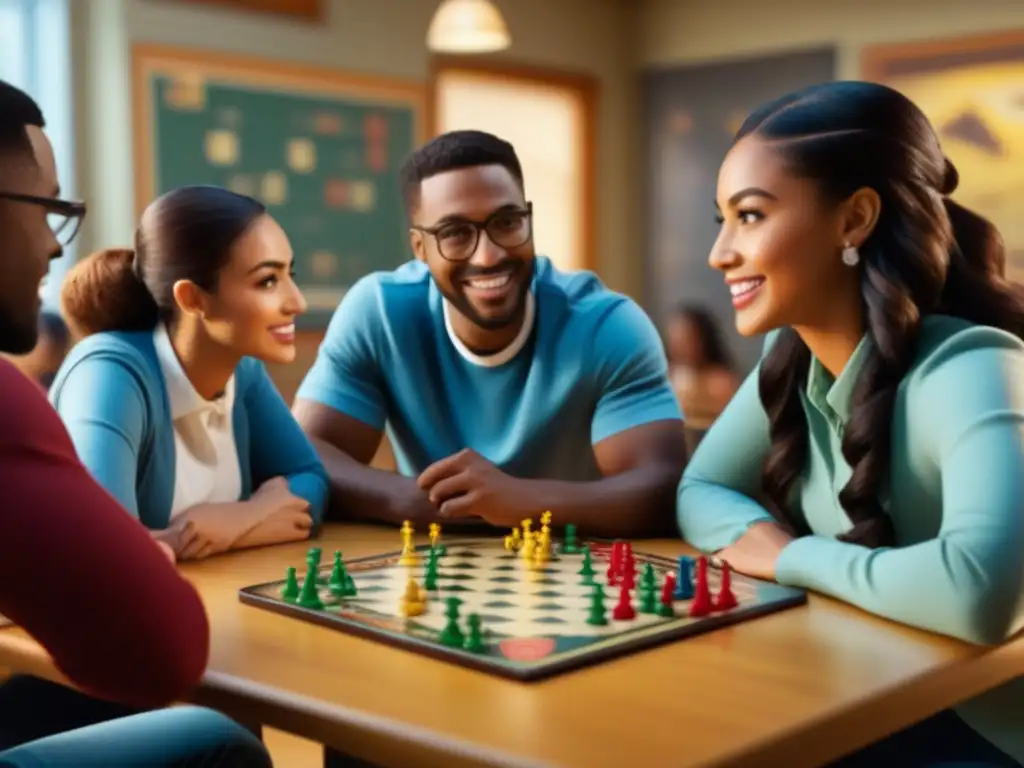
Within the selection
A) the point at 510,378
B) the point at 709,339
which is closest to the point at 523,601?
the point at 510,378

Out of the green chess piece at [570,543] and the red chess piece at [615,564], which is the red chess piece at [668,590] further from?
the green chess piece at [570,543]

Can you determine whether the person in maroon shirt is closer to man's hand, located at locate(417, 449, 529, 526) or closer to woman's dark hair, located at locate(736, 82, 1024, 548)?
man's hand, located at locate(417, 449, 529, 526)

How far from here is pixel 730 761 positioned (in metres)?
1.07

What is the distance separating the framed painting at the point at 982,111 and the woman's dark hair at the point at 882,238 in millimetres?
4727

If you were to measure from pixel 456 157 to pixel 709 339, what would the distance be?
4.37 m

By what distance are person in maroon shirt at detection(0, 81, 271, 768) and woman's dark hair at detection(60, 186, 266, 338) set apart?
21.7 inches

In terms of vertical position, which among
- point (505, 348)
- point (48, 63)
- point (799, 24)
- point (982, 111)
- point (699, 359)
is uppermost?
point (799, 24)

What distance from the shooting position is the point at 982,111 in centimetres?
628

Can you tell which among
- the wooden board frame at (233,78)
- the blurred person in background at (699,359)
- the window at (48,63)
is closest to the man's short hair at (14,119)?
the window at (48,63)

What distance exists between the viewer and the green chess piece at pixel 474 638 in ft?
4.44

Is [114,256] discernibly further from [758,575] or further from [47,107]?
[47,107]

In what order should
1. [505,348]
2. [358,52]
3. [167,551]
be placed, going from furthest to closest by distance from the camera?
[358,52] → [505,348] → [167,551]

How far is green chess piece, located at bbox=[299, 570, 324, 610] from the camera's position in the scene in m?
1.56

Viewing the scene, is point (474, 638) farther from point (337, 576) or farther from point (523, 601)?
point (337, 576)
